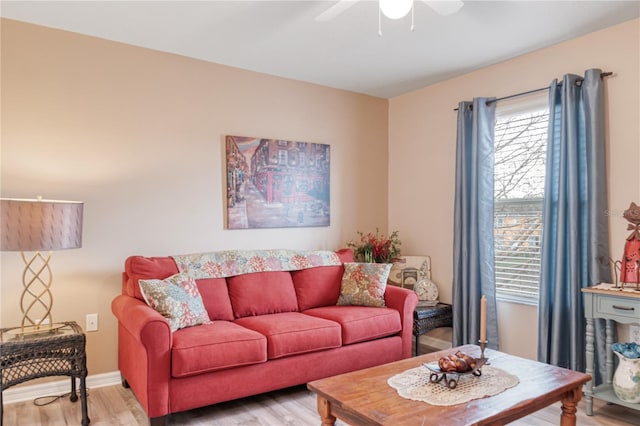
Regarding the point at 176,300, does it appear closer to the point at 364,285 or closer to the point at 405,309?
the point at 364,285

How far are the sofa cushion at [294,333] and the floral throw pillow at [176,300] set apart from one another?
362 mm

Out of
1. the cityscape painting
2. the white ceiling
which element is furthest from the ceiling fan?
the cityscape painting

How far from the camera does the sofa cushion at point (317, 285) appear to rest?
3.73 m

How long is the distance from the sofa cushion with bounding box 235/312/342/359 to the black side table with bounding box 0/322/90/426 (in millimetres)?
1039

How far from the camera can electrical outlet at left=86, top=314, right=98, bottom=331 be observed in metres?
3.25

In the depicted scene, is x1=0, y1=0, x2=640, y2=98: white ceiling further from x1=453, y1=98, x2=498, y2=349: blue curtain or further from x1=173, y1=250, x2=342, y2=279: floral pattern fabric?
x1=173, y1=250, x2=342, y2=279: floral pattern fabric

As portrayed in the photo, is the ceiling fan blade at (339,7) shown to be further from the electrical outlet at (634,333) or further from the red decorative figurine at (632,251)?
the electrical outlet at (634,333)

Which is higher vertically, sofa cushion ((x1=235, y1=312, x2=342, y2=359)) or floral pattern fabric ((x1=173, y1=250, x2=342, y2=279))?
floral pattern fabric ((x1=173, y1=250, x2=342, y2=279))

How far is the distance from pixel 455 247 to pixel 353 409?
2491 millimetres

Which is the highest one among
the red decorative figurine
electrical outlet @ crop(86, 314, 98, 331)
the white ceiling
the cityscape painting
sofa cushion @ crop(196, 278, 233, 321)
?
the white ceiling

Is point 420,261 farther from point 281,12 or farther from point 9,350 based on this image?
point 9,350

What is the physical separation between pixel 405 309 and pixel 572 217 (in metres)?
1.37

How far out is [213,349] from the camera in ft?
8.76

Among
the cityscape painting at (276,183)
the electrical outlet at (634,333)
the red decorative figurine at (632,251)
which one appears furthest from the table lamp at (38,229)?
the electrical outlet at (634,333)
